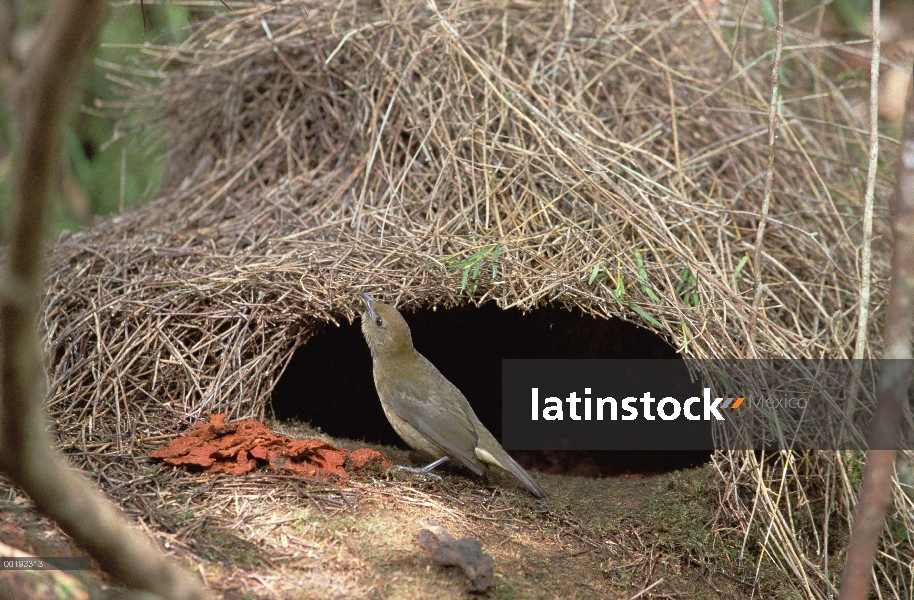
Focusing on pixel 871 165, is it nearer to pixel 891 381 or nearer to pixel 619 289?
pixel 619 289

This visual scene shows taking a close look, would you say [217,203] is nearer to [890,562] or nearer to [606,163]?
[606,163]

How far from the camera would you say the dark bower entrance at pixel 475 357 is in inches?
213

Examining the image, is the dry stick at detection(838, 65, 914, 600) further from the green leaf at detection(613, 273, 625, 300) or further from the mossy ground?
the green leaf at detection(613, 273, 625, 300)

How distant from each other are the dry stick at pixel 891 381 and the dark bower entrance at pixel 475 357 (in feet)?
10.5

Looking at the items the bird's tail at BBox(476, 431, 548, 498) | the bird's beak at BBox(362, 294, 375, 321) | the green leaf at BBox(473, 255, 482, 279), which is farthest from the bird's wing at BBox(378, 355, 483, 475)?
the green leaf at BBox(473, 255, 482, 279)

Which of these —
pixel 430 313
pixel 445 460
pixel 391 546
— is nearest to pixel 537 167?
pixel 430 313

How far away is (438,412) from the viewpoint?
13.7ft

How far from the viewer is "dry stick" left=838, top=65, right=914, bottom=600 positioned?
190 cm

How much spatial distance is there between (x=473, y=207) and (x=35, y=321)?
3.24 metres

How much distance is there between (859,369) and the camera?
3.83 m

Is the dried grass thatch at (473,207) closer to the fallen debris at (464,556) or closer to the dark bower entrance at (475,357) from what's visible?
the dark bower entrance at (475,357)

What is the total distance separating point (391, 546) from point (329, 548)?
234 mm

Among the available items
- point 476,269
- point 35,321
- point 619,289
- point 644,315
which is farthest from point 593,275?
point 35,321

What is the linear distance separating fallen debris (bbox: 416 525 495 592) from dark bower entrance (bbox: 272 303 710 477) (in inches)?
96.0
